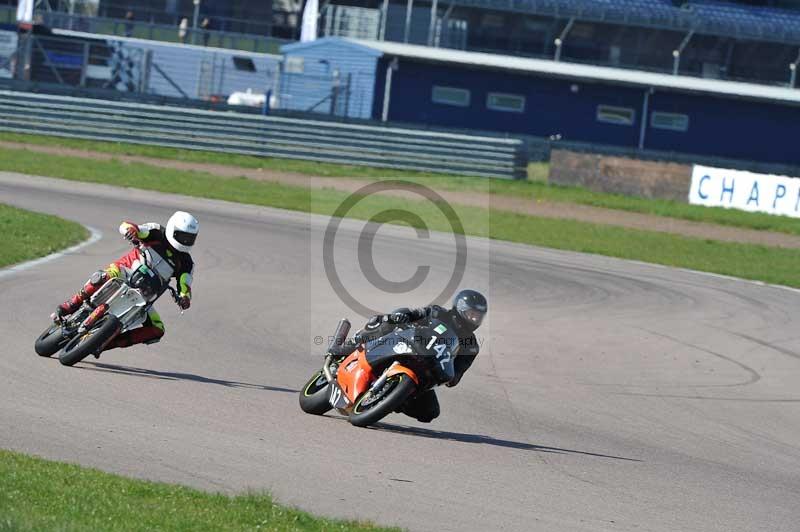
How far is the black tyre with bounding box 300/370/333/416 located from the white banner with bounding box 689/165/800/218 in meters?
23.2

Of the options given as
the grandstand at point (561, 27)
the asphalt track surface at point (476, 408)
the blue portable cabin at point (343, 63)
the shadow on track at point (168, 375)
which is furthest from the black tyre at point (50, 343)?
the grandstand at point (561, 27)

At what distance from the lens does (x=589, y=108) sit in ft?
161

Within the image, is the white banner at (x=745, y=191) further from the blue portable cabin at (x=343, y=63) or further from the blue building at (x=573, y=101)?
the blue portable cabin at (x=343, y=63)

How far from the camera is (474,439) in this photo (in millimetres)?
9297

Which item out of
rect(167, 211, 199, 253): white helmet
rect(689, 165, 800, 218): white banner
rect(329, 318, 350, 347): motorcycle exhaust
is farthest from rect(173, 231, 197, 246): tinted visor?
rect(689, 165, 800, 218): white banner

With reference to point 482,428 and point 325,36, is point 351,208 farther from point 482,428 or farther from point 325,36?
point 325,36

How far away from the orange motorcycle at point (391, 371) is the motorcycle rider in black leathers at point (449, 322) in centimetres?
7

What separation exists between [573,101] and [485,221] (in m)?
23.4

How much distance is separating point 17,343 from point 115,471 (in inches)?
161

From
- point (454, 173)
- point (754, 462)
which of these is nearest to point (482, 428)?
point (754, 462)

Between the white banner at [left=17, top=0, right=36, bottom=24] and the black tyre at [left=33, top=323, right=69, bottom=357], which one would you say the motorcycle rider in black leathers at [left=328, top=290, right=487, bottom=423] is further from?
the white banner at [left=17, top=0, right=36, bottom=24]

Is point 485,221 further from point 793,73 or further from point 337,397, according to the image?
point 793,73

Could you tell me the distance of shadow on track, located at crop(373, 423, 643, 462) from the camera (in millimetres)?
9109
